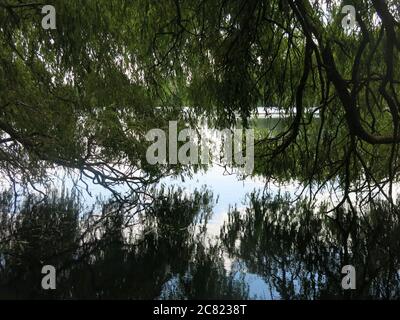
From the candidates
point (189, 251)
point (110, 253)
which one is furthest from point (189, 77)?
point (110, 253)

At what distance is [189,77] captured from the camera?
13.8ft

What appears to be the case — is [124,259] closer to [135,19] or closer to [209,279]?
[209,279]

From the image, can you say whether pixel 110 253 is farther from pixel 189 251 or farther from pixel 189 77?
pixel 189 77

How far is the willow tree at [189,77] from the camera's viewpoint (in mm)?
2408

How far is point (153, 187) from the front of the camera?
17.1ft

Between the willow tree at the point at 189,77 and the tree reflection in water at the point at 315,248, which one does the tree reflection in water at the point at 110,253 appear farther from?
the willow tree at the point at 189,77

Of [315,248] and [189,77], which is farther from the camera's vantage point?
[189,77]

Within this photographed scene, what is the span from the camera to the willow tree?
7.90 feet

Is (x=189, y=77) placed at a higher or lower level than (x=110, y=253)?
higher

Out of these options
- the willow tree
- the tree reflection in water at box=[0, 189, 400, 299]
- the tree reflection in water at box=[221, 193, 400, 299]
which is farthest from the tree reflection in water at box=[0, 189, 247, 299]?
the willow tree

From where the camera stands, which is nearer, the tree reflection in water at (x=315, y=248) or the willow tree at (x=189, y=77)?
the willow tree at (x=189, y=77)

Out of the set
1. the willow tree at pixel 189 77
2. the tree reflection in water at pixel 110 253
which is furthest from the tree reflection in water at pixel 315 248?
the willow tree at pixel 189 77
